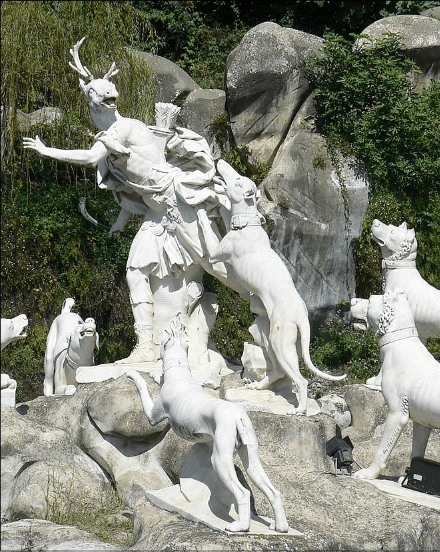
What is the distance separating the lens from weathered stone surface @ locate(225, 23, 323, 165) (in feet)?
38.0

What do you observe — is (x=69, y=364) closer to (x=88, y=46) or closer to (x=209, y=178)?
(x=209, y=178)

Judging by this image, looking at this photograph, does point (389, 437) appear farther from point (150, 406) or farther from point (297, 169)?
point (297, 169)

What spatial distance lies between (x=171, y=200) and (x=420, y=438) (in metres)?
3.02

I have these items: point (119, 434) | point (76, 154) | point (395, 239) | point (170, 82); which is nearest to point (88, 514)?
point (119, 434)

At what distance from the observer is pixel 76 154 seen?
289 inches

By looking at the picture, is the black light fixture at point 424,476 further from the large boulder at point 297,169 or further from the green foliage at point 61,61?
the green foliage at point 61,61

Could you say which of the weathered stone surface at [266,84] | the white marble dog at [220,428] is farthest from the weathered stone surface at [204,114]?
the white marble dog at [220,428]

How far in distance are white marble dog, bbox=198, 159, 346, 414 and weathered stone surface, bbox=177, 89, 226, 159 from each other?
5218mm

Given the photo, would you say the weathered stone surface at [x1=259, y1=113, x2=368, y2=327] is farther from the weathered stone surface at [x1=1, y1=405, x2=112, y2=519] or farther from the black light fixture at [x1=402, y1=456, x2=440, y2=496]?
the black light fixture at [x1=402, y1=456, x2=440, y2=496]

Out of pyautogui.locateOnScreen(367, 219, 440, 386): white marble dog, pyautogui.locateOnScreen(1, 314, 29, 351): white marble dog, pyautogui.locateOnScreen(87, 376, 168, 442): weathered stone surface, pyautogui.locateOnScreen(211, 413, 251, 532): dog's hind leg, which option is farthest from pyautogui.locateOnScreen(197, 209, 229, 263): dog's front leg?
pyautogui.locateOnScreen(1, 314, 29, 351): white marble dog

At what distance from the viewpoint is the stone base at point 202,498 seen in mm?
4918

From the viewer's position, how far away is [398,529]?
5.11m

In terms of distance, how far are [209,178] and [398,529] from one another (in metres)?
3.60

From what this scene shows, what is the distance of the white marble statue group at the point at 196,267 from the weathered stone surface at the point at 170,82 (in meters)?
5.17
